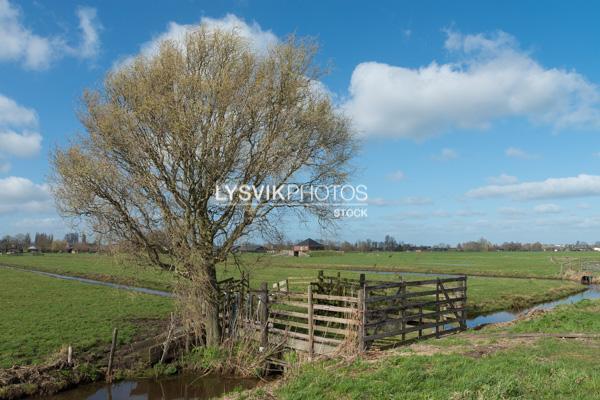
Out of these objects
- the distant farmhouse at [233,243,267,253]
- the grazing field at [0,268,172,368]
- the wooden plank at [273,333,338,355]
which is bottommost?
the grazing field at [0,268,172,368]

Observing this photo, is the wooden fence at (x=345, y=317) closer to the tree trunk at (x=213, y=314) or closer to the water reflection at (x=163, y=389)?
the tree trunk at (x=213, y=314)

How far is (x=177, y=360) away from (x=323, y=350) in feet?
19.4

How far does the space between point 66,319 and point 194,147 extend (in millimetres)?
12786

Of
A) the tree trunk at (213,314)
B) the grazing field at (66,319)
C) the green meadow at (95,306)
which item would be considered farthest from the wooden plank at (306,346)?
the grazing field at (66,319)

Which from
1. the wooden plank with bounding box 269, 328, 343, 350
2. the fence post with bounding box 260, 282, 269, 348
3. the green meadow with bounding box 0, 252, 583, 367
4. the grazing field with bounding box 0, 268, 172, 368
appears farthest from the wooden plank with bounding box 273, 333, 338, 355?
the grazing field with bounding box 0, 268, 172, 368

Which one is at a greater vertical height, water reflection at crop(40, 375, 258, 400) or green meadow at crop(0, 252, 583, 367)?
green meadow at crop(0, 252, 583, 367)

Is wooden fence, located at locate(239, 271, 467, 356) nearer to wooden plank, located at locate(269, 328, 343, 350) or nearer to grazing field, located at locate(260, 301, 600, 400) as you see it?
wooden plank, located at locate(269, 328, 343, 350)

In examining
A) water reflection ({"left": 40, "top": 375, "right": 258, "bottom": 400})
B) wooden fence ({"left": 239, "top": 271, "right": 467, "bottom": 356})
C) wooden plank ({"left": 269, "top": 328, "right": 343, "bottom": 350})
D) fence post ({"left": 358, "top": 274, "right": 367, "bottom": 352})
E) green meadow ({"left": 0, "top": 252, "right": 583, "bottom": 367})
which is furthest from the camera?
green meadow ({"left": 0, "top": 252, "right": 583, "bottom": 367})

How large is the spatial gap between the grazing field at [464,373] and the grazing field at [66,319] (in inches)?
388

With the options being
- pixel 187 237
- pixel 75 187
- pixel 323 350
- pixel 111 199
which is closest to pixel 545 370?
pixel 323 350

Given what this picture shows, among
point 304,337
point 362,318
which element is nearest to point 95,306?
point 304,337

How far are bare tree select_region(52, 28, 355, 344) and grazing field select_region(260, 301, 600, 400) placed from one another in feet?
20.7

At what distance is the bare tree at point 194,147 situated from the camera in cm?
1602

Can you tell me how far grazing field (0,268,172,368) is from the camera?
17266 mm
